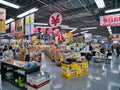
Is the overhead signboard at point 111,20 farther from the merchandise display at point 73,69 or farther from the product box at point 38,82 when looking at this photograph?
the product box at point 38,82

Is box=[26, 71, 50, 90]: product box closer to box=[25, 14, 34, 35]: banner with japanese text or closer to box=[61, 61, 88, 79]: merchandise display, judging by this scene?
box=[61, 61, 88, 79]: merchandise display

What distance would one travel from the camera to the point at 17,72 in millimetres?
5520

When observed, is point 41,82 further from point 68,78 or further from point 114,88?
point 114,88

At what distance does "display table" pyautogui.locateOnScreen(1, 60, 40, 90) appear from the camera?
199 inches

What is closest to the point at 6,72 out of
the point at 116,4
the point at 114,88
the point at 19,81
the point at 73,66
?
the point at 19,81

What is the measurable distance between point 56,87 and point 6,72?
2.99m

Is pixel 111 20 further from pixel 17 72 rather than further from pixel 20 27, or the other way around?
pixel 17 72

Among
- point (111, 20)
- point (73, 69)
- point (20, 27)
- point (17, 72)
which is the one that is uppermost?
point (111, 20)

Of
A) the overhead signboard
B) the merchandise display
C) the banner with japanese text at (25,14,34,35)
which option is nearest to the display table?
the merchandise display

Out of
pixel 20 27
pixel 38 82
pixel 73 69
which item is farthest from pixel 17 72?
pixel 20 27

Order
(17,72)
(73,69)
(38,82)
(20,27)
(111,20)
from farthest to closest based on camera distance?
(20,27) < (111,20) < (73,69) < (17,72) < (38,82)

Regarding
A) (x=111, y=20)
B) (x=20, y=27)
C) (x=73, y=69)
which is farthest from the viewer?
(x=20, y=27)

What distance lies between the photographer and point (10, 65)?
230 inches

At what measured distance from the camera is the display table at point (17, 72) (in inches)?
199
